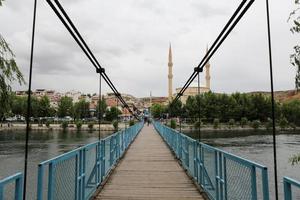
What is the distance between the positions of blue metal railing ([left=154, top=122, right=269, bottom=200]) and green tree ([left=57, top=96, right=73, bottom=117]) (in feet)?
273

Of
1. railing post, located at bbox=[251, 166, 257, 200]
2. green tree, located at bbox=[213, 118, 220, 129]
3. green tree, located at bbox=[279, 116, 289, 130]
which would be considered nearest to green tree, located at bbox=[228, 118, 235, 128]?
green tree, located at bbox=[213, 118, 220, 129]

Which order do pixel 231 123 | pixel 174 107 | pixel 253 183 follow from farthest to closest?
1. pixel 231 123
2. pixel 174 107
3. pixel 253 183

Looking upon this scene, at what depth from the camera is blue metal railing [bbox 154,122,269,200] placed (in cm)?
314

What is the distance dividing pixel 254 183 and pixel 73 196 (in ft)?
6.94

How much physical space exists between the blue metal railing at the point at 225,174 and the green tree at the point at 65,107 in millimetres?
83239

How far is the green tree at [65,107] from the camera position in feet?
286

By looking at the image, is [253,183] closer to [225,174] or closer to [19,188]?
[225,174]

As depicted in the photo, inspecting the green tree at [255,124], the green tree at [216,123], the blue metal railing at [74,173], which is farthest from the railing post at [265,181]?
the green tree at [255,124]

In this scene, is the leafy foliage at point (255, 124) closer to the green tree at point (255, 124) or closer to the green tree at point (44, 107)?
the green tree at point (255, 124)

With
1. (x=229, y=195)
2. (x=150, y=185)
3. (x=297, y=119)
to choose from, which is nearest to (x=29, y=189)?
(x=150, y=185)

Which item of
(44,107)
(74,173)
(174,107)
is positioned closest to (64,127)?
(44,107)

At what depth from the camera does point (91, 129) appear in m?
Result: 70.9

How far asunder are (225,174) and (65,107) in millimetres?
86574

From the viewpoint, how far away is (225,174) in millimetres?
4078
